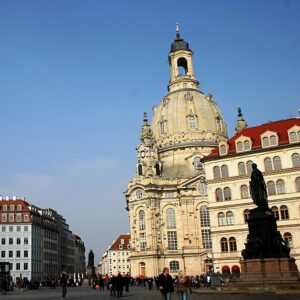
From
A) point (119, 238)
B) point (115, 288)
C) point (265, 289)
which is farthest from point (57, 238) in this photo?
point (265, 289)

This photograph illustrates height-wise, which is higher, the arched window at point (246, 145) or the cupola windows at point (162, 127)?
the cupola windows at point (162, 127)

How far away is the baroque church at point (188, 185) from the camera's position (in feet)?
208

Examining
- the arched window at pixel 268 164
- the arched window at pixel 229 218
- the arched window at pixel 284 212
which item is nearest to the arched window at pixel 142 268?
the arched window at pixel 229 218

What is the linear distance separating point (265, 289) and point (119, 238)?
135 m

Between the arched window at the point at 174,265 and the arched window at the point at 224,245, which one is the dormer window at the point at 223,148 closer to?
the arched window at the point at 224,245

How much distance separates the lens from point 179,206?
9256 cm

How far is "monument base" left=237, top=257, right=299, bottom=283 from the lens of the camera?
1121 inches

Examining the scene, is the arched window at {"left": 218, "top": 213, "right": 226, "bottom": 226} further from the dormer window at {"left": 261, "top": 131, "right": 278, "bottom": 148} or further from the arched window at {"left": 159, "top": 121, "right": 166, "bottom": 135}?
the arched window at {"left": 159, "top": 121, "right": 166, "bottom": 135}

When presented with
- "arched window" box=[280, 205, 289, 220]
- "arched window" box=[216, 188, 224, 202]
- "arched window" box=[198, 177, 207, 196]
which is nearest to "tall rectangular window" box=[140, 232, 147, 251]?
"arched window" box=[198, 177, 207, 196]

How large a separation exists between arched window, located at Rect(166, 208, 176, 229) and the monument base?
61978 millimetres

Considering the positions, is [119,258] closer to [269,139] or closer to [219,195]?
[219,195]

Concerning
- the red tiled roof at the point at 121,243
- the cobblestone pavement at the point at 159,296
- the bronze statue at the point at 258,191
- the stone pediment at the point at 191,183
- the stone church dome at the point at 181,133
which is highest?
the stone church dome at the point at 181,133

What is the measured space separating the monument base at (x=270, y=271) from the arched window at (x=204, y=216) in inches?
2408

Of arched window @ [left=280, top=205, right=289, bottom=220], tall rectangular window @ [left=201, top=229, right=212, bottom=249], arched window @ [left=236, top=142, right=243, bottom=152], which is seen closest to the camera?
arched window @ [left=280, top=205, right=289, bottom=220]
